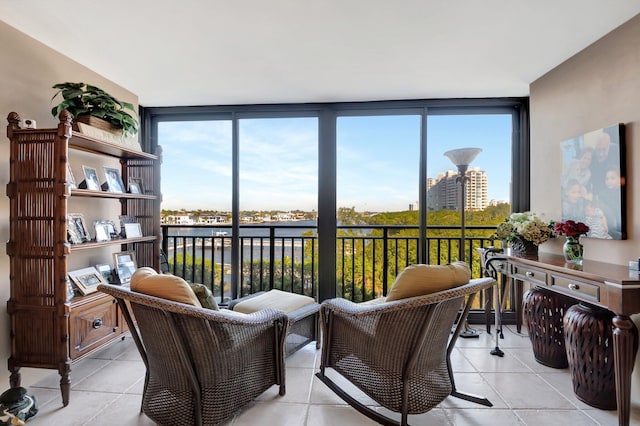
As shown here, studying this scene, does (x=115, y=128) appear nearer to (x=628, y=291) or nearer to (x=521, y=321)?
(x=628, y=291)

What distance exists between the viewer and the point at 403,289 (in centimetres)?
159

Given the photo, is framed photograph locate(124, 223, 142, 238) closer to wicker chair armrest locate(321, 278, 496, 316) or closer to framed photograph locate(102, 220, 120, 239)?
framed photograph locate(102, 220, 120, 239)

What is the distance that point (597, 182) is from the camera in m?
2.16

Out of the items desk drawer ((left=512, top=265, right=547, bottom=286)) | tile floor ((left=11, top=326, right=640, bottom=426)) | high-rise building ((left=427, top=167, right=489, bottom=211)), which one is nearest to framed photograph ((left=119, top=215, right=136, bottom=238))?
tile floor ((left=11, top=326, right=640, bottom=426))

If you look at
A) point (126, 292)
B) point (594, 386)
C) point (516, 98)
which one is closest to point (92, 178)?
point (126, 292)

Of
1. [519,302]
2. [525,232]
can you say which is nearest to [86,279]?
[525,232]

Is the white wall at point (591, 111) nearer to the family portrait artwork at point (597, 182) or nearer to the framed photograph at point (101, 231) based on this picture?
the family portrait artwork at point (597, 182)

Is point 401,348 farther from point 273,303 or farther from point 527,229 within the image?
point 527,229

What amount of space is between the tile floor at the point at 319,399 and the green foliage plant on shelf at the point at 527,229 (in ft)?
3.36

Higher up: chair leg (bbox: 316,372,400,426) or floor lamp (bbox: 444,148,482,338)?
floor lamp (bbox: 444,148,482,338)

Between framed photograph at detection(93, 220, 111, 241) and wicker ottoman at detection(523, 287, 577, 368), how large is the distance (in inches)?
142

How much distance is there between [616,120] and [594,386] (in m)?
1.79

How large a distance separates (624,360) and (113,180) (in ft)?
12.6

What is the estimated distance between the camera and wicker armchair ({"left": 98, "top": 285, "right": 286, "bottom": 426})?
4.79 ft
